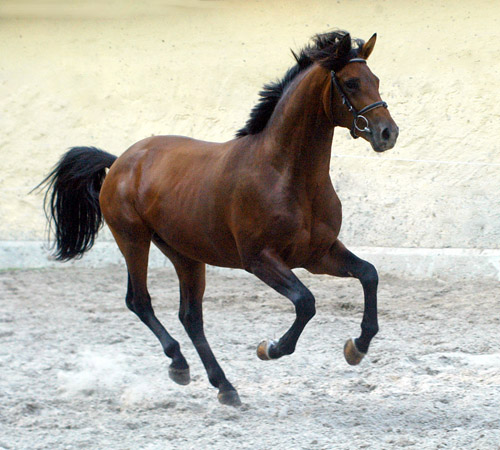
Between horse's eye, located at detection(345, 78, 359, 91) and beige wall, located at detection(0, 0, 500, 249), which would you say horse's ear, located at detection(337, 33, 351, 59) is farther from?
beige wall, located at detection(0, 0, 500, 249)

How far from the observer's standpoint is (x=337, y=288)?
677 centimetres

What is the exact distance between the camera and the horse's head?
3.07m

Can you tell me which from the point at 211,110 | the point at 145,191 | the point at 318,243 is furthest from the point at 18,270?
the point at 318,243

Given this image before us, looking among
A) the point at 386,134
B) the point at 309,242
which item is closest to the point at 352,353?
the point at 309,242

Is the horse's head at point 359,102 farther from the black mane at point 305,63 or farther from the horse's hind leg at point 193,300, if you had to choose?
the horse's hind leg at point 193,300

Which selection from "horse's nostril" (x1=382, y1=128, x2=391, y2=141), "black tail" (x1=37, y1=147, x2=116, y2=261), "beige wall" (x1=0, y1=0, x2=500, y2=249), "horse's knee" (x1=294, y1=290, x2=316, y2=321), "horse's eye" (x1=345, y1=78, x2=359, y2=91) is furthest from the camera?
"beige wall" (x1=0, y1=0, x2=500, y2=249)

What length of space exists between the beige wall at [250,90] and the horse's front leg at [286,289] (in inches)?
169

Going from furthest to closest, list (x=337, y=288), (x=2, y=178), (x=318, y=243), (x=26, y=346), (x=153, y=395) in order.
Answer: (x=2, y=178) < (x=337, y=288) < (x=26, y=346) < (x=153, y=395) < (x=318, y=243)

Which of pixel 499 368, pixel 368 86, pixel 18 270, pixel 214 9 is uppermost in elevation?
pixel 214 9

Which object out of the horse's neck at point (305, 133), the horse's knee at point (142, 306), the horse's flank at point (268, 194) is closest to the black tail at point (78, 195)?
the horse's knee at point (142, 306)

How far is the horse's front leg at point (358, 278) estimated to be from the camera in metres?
3.51

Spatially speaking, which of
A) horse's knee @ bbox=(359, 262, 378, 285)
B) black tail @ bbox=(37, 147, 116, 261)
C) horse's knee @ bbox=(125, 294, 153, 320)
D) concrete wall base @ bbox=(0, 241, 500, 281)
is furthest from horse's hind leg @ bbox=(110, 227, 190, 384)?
concrete wall base @ bbox=(0, 241, 500, 281)

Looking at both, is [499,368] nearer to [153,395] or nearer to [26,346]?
[153,395]

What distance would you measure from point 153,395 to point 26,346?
1442 millimetres
